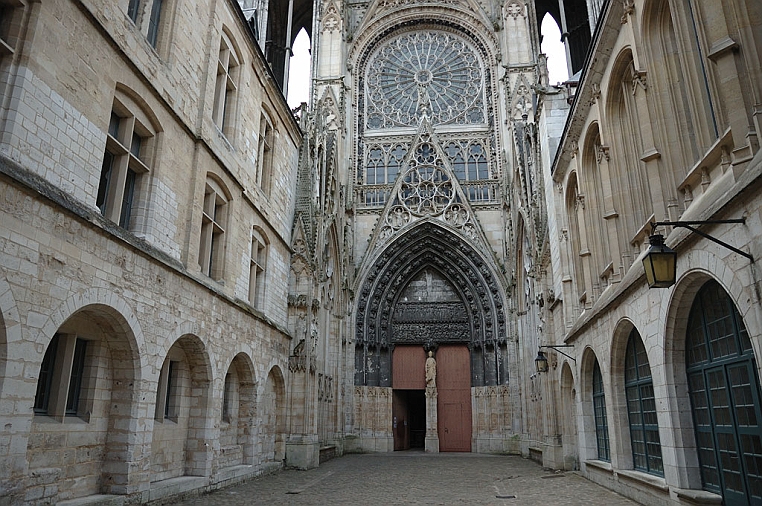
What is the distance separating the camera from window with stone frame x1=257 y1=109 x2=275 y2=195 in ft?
51.3

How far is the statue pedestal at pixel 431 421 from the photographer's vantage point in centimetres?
2308

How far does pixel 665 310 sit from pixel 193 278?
307 inches

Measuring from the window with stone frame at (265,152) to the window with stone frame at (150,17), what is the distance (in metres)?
5.10

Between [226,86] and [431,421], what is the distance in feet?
51.5

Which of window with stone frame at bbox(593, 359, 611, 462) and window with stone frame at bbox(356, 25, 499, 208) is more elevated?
window with stone frame at bbox(356, 25, 499, 208)

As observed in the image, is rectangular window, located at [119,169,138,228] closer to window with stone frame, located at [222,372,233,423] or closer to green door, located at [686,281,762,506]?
window with stone frame, located at [222,372,233,423]

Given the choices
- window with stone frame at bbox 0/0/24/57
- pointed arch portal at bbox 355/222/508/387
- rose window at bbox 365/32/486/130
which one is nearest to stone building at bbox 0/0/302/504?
window with stone frame at bbox 0/0/24/57

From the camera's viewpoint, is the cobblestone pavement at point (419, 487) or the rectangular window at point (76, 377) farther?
the cobblestone pavement at point (419, 487)

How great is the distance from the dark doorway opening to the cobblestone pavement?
6.14m

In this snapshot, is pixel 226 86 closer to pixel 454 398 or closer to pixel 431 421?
pixel 431 421

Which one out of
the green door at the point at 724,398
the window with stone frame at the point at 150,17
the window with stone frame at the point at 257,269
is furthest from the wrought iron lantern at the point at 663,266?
the window with stone frame at the point at 257,269

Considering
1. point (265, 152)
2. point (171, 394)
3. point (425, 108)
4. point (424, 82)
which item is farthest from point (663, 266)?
point (424, 82)

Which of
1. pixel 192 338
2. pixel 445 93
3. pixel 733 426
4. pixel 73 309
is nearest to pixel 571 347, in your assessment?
pixel 733 426

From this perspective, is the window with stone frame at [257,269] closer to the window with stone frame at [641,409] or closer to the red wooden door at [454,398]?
the window with stone frame at [641,409]
